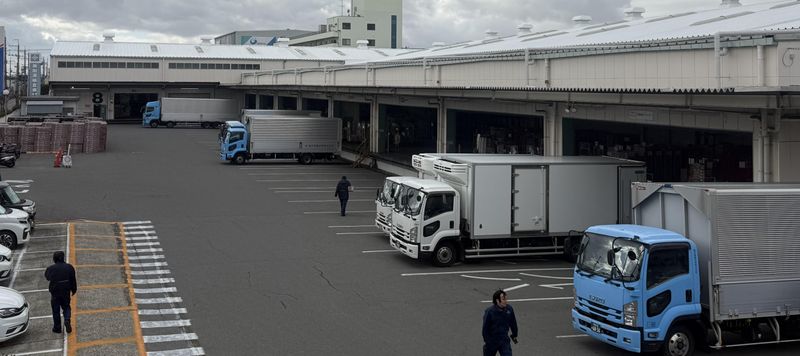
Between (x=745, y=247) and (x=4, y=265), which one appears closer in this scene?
(x=745, y=247)

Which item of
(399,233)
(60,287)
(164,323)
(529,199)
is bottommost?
(164,323)

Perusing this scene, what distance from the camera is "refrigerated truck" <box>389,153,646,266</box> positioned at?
847 inches

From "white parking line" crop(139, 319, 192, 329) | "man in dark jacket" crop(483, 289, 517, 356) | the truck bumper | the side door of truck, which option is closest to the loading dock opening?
the truck bumper

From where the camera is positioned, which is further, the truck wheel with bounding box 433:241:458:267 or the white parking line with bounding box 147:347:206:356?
the truck wheel with bounding box 433:241:458:267

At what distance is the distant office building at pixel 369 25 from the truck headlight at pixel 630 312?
451 feet

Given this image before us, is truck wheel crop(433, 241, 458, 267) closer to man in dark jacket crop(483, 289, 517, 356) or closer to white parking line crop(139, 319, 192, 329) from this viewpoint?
white parking line crop(139, 319, 192, 329)

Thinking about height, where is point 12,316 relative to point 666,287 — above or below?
below

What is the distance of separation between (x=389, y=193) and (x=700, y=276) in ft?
40.3

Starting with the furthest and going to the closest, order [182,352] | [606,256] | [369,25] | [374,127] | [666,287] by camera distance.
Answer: [369,25]
[374,127]
[182,352]
[606,256]
[666,287]

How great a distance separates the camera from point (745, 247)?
13.3 metres

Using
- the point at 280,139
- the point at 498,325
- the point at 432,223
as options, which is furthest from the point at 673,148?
the point at 280,139

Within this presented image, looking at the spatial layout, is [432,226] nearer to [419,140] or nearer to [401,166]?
[401,166]

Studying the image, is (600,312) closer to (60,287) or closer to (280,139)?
(60,287)

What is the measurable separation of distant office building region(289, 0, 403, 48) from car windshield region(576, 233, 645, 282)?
136256mm
